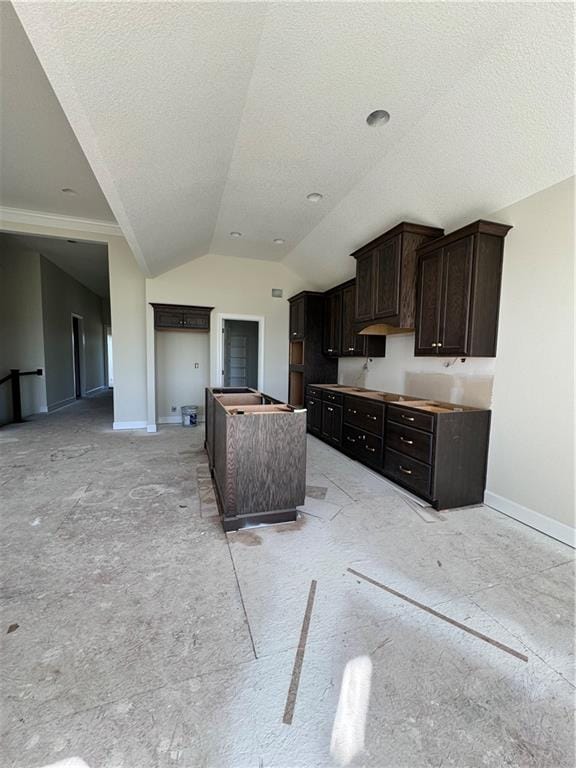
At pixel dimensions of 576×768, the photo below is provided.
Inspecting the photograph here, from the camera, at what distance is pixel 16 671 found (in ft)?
4.44

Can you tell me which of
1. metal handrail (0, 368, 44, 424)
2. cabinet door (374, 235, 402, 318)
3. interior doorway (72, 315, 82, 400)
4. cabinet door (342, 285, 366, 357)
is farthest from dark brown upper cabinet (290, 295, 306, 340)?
interior doorway (72, 315, 82, 400)

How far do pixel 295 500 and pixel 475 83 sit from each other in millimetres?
3164

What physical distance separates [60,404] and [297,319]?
5893 mm

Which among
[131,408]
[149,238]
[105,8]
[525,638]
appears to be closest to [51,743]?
[525,638]

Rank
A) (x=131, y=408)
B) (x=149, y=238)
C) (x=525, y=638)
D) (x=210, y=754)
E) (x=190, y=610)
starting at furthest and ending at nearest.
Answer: (x=131, y=408)
(x=149, y=238)
(x=190, y=610)
(x=525, y=638)
(x=210, y=754)

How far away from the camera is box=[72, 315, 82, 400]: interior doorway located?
8.83 m

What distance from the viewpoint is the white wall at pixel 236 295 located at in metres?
5.57

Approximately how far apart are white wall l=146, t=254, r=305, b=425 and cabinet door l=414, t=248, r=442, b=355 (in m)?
3.34

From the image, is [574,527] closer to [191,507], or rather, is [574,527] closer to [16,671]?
[191,507]

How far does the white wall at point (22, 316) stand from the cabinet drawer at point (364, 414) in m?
6.34

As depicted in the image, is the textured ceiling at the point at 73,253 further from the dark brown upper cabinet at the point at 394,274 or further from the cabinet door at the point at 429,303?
the cabinet door at the point at 429,303

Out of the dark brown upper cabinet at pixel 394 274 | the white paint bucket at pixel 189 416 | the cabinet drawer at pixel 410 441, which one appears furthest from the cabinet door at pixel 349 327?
the white paint bucket at pixel 189 416

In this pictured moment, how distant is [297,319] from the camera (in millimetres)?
6051

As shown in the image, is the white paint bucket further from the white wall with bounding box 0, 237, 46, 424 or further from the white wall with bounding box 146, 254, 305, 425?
the white wall with bounding box 0, 237, 46, 424
